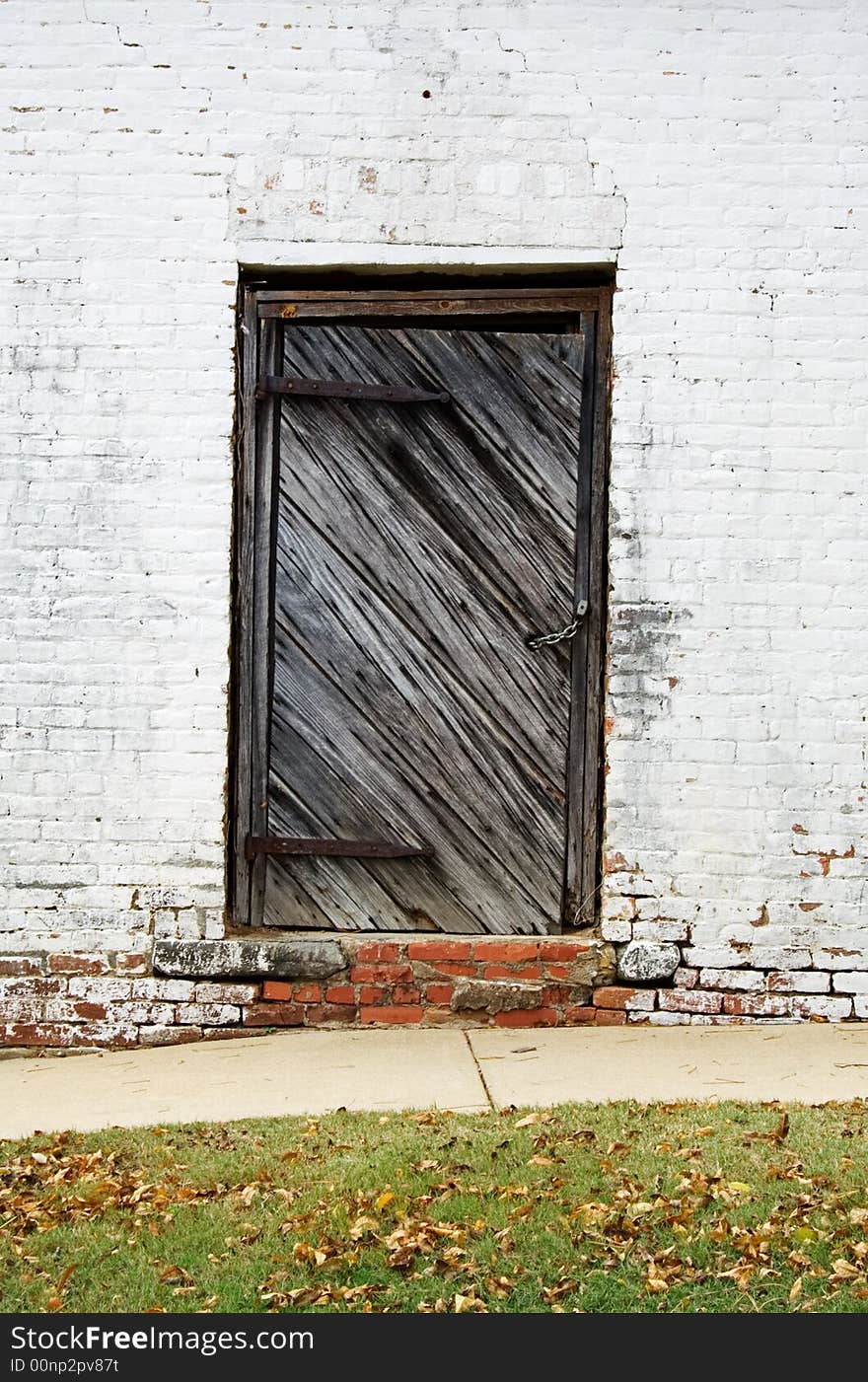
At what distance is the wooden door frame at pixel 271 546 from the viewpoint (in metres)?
Result: 5.48

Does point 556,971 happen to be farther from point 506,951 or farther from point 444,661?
point 444,661

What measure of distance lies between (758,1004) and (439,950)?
1.26 m

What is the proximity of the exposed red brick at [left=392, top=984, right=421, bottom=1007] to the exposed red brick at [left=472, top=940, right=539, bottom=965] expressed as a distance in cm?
28

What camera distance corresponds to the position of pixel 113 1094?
15.3 feet

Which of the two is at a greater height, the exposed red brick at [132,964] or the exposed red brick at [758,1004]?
the exposed red brick at [132,964]

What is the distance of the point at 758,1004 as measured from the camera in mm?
5273

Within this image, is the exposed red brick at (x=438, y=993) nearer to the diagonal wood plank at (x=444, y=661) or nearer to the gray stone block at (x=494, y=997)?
the gray stone block at (x=494, y=997)

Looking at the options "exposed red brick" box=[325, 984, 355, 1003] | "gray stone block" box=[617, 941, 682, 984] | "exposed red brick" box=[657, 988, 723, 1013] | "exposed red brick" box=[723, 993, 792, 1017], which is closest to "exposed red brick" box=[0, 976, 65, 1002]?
"exposed red brick" box=[325, 984, 355, 1003]

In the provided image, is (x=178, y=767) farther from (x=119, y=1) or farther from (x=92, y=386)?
(x=119, y=1)

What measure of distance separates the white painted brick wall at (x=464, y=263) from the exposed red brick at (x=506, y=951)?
340mm

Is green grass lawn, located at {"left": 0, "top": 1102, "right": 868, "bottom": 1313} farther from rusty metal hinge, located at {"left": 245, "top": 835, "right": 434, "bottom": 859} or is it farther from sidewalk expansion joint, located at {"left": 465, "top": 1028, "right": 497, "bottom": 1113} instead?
rusty metal hinge, located at {"left": 245, "top": 835, "right": 434, "bottom": 859}

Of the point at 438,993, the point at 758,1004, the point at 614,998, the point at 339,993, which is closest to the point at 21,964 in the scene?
the point at 339,993

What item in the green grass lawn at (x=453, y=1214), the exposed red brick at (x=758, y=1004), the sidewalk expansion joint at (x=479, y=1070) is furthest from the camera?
the exposed red brick at (x=758, y=1004)

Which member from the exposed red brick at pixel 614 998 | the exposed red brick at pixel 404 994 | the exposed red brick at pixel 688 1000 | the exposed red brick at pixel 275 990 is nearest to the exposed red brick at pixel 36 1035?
the exposed red brick at pixel 275 990
